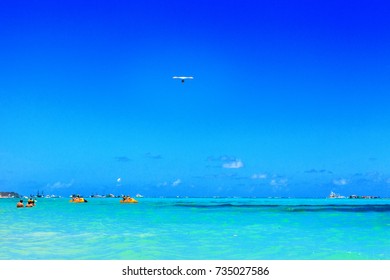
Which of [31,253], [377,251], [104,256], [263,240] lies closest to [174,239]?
[263,240]

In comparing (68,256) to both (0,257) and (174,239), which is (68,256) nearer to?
(0,257)

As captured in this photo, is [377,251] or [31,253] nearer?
[31,253]

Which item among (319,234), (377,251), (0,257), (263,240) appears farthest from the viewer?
(319,234)

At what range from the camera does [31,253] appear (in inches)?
875

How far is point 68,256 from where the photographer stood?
71.3 ft
